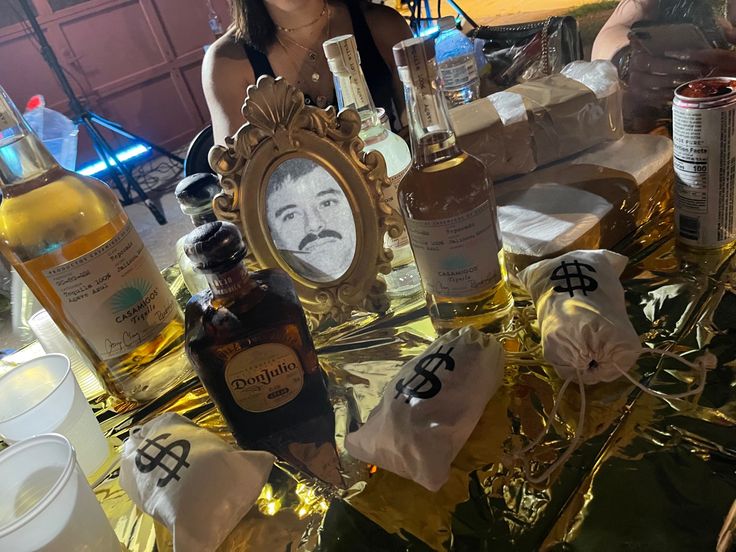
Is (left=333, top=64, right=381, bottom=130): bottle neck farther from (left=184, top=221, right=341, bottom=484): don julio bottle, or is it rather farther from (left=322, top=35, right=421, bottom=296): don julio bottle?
(left=184, top=221, right=341, bottom=484): don julio bottle

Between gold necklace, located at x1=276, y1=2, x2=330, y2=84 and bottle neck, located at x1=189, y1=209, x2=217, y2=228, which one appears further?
Result: gold necklace, located at x1=276, y1=2, x2=330, y2=84

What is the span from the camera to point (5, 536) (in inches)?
12.6

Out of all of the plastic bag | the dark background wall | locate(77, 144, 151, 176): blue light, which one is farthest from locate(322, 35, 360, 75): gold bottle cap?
the dark background wall

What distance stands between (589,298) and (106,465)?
430mm

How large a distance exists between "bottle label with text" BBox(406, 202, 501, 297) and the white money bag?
0.16ft

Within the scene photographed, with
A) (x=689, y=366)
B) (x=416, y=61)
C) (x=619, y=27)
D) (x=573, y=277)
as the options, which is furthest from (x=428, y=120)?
(x=619, y=27)

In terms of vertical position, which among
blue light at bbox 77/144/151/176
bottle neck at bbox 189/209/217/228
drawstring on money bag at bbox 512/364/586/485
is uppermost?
bottle neck at bbox 189/209/217/228

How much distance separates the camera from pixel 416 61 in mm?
406

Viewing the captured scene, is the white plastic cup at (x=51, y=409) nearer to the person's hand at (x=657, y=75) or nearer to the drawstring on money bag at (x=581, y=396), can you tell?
the drawstring on money bag at (x=581, y=396)

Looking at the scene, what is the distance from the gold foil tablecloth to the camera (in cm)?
34

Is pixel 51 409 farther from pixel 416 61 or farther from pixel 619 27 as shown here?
pixel 619 27

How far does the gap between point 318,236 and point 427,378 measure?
186mm

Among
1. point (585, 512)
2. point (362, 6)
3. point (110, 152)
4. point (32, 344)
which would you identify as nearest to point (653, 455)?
point (585, 512)

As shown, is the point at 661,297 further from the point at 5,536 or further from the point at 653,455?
the point at 5,536
